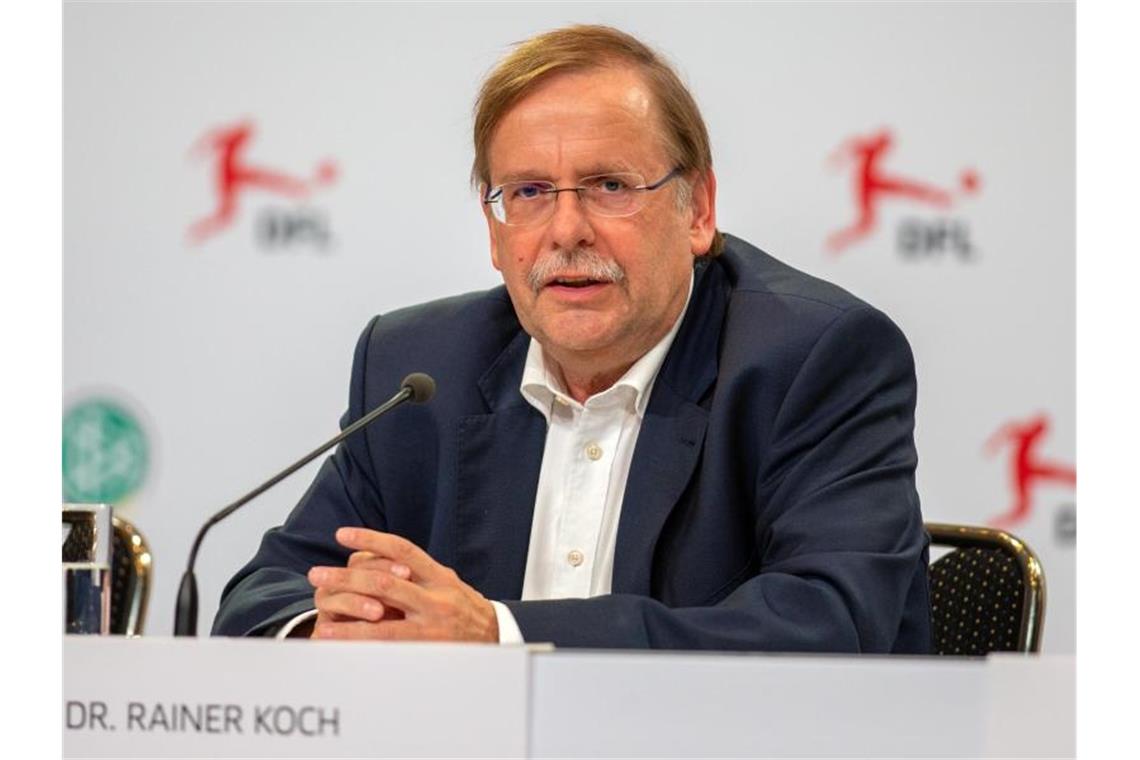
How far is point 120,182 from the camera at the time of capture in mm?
3994

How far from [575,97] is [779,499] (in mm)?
707

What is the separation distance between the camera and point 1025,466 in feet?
12.3

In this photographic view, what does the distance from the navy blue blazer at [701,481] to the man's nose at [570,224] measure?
9.6 inches

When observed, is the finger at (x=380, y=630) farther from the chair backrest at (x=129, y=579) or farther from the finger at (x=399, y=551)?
the chair backrest at (x=129, y=579)

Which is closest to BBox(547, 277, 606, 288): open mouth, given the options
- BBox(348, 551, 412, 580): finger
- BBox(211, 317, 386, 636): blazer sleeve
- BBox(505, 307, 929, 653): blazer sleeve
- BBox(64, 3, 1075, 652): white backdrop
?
BBox(505, 307, 929, 653): blazer sleeve

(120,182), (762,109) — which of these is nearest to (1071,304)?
(762,109)

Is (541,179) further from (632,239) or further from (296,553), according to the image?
(296,553)

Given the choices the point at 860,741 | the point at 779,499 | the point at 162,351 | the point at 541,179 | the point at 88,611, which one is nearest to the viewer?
the point at 860,741

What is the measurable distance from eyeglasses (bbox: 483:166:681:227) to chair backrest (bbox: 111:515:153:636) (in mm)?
871

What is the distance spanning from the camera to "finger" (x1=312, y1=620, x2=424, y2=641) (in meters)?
1.95

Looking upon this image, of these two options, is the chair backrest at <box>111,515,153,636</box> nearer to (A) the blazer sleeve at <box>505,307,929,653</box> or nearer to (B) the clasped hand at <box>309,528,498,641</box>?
(B) the clasped hand at <box>309,528,498,641</box>

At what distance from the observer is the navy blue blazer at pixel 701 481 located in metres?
2.08

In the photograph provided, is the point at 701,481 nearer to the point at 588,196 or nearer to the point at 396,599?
the point at 588,196

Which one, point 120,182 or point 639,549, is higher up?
point 120,182
